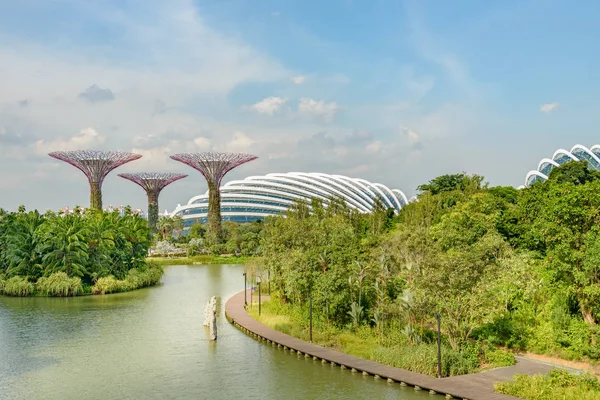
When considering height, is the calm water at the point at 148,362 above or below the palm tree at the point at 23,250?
below

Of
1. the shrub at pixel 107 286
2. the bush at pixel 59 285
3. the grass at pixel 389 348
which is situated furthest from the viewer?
the shrub at pixel 107 286

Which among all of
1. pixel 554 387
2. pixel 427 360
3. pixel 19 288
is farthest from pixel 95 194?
pixel 554 387

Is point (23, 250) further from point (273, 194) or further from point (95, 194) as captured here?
point (273, 194)

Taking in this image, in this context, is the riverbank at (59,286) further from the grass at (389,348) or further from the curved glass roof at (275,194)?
the curved glass roof at (275,194)

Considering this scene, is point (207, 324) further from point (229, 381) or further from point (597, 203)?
point (597, 203)

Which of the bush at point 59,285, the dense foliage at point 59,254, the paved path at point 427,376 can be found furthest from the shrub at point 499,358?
the dense foliage at point 59,254
